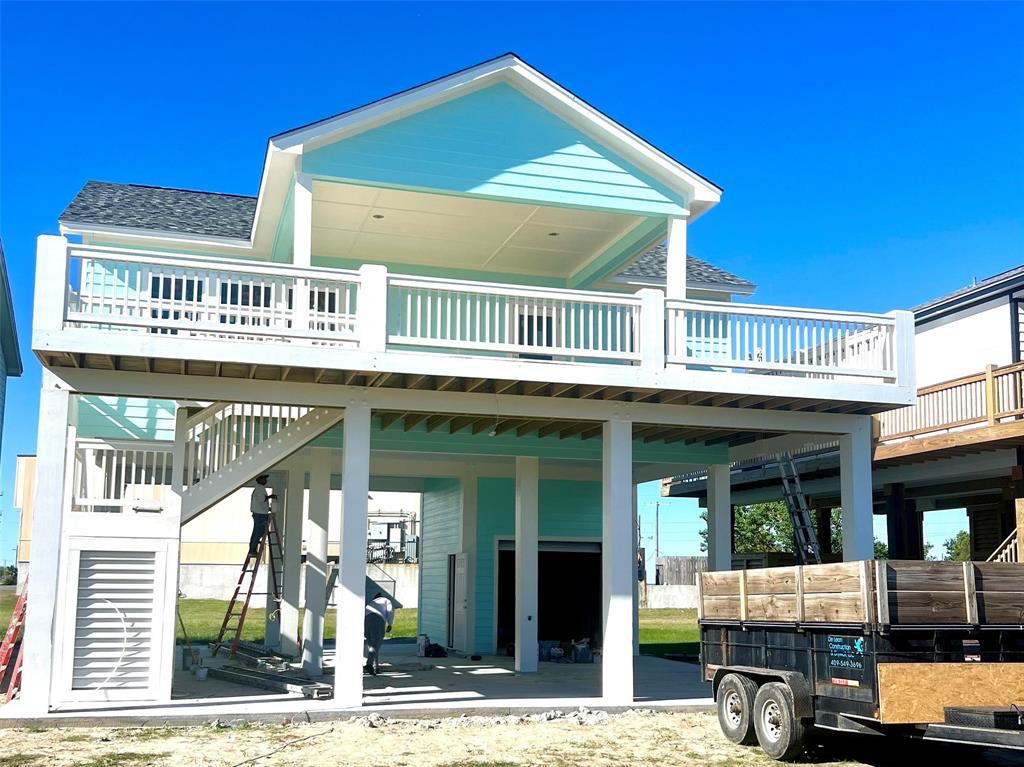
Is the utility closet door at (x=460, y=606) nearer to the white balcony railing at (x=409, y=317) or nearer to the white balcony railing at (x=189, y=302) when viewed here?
the white balcony railing at (x=409, y=317)

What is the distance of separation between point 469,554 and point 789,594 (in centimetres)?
1256

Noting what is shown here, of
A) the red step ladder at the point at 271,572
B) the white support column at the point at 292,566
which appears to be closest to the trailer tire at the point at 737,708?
the red step ladder at the point at 271,572

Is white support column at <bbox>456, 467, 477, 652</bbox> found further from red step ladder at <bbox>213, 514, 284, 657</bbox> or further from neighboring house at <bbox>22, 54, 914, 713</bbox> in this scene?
red step ladder at <bbox>213, 514, 284, 657</bbox>

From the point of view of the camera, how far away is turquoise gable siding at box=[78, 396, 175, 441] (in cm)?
1656

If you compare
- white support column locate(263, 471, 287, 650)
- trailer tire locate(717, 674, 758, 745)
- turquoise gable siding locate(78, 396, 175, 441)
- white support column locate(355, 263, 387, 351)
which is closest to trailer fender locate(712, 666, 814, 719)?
trailer tire locate(717, 674, 758, 745)

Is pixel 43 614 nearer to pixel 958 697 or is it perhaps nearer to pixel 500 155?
pixel 500 155

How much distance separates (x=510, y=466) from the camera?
858 inches

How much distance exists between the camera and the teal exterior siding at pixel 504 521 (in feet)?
74.2

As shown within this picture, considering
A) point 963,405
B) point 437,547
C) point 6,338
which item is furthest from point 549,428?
point 6,338

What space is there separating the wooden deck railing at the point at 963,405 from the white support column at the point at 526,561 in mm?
6288

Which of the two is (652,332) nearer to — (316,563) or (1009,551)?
(316,563)

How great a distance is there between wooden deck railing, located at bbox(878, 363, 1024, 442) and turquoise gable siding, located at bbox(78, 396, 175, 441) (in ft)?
37.7

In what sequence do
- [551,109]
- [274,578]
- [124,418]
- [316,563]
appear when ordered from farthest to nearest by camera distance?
Result: 1. [274,578]
2. [316,563]
3. [124,418]
4. [551,109]

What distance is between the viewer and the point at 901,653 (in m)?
9.22
